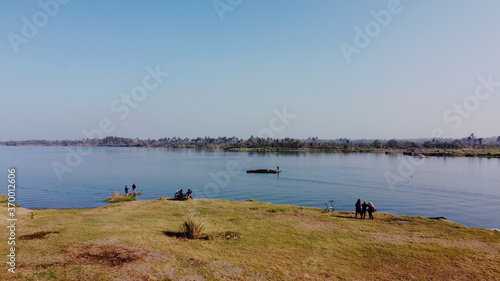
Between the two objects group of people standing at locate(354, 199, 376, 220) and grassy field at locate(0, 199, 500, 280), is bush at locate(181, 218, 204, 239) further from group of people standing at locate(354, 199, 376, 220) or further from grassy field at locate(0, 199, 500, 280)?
group of people standing at locate(354, 199, 376, 220)

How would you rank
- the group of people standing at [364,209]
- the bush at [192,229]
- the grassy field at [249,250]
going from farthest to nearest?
1. the group of people standing at [364,209]
2. the bush at [192,229]
3. the grassy field at [249,250]

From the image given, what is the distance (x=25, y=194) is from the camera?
5881 cm

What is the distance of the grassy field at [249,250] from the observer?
1386 cm

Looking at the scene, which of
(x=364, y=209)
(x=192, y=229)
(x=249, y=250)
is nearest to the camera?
(x=249, y=250)

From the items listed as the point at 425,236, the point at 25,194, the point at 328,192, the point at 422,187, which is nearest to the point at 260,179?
the point at 328,192

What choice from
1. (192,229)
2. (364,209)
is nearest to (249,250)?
(192,229)

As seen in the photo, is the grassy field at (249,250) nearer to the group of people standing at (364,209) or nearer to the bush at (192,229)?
the bush at (192,229)

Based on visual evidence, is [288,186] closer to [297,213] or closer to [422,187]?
[422,187]

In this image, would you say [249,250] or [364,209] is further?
[364,209]

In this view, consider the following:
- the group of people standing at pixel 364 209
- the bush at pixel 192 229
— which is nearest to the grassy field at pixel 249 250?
the bush at pixel 192 229

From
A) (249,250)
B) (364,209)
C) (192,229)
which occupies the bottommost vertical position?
(249,250)

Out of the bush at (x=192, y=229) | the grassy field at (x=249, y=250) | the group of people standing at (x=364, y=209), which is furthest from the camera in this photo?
the group of people standing at (x=364, y=209)

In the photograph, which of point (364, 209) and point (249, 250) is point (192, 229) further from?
point (364, 209)

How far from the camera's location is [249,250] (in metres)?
17.2
